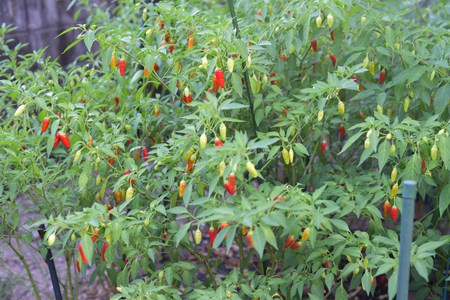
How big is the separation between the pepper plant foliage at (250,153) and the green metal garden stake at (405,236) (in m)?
0.19

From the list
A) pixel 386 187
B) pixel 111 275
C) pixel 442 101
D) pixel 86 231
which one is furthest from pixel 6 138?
pixel 442 101

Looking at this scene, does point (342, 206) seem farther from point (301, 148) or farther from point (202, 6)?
point (202, 6)

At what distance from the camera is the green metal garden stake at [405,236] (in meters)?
1.68

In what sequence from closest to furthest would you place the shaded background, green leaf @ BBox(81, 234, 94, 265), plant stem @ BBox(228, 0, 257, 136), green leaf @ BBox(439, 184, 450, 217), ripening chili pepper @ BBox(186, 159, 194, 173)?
green leaf @ BBox(81, 234, 94, 265) → ripening chili pepper @ BBox(186, 159, 194, 173) → green leaf @ BBox(439, 184, 450, 217) → plant stem @ BBox(228, 0, 257, 136) → the shaded background

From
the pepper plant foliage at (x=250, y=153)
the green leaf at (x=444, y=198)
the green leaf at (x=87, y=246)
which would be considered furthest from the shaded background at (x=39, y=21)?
the green leaf at (x=444, y=198)

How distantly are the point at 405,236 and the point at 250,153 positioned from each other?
583mm

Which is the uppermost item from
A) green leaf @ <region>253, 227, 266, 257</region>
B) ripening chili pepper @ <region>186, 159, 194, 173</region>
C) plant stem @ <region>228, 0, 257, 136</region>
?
plant stem @ <region>228, 0, 257, 136</region>

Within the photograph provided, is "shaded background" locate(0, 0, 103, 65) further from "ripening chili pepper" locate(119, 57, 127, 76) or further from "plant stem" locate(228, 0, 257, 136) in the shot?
"plant stem" locate(228, 0, 257, 136)

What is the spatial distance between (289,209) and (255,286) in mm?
589

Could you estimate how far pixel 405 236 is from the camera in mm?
1753

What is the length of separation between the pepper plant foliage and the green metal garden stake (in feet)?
0.63

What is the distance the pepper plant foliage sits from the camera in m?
2.12

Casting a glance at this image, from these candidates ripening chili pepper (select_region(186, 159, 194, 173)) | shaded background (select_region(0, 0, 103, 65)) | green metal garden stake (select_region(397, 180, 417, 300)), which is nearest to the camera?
green metal garden stake (select_region(397, 180, 417, 300))

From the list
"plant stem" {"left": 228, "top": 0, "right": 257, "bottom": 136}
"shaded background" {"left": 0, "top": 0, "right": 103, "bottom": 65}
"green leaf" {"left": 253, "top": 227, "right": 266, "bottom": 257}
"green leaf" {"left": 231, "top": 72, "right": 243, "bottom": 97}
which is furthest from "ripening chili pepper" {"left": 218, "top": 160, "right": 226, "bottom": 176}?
"shaded background" {"left": 0, "top": 0, "right": 103, "bottom": 65}
